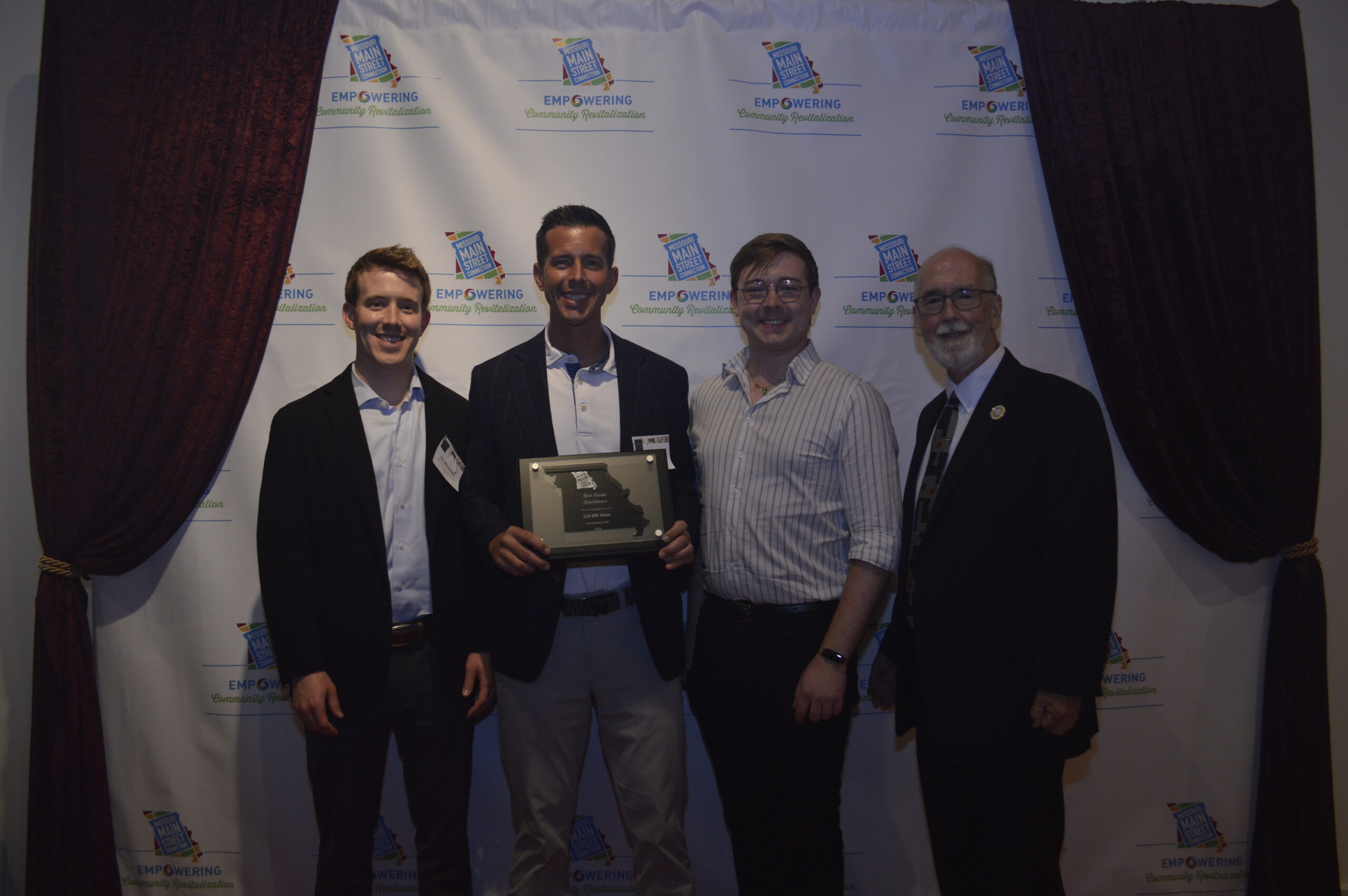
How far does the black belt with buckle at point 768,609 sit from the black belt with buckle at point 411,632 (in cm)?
94

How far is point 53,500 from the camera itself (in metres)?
2.62

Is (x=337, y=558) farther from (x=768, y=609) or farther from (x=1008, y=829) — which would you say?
(x=1008, y=829)

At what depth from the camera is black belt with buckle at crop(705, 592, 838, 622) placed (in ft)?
6.41

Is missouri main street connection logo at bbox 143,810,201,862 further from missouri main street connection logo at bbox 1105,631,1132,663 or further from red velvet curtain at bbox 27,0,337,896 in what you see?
missouri main street connection logo at bbox 1105,631,1132,663

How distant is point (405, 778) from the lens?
2.16 metres

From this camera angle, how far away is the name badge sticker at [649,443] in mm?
2121

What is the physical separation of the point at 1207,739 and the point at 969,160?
102 inches

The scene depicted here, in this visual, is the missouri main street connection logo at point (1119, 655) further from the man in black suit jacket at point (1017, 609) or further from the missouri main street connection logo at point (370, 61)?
the missouri main street connection logo at point (370, 61)

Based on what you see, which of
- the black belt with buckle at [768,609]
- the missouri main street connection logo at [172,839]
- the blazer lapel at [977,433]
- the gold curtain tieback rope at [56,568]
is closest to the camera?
the blazer lapel at [977,433]

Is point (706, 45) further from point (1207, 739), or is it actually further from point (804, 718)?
point (1207, 739)

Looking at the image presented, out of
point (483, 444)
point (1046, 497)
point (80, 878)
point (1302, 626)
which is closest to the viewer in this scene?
point (1046, 497)

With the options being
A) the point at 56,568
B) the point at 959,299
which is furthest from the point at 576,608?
the point at 56,568

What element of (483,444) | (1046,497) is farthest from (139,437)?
(1046,497)

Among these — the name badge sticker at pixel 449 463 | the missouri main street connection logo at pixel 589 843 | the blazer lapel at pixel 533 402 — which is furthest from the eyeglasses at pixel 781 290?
the missouri main street connection logo at pixel 589 843
